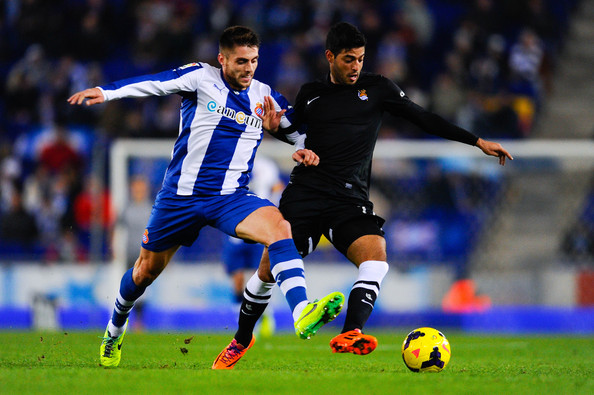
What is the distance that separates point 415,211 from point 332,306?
29.9ft

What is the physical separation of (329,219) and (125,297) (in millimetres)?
1531

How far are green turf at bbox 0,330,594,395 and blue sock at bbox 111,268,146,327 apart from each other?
324mm

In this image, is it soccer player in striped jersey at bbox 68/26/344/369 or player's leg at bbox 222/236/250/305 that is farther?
player's leg at bbox 222/236/250/305

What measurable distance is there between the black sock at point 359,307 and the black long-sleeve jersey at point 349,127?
2.30 ft

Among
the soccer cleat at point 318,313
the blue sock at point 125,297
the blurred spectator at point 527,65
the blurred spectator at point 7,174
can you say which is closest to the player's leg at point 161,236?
the blue sock at point 125,297

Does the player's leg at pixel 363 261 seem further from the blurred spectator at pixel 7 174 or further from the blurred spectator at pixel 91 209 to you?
the blurred spectator at pixel 7 174

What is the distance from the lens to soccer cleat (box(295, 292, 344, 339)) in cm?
530

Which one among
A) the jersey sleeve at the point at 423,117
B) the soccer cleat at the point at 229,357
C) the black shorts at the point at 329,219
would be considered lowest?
the soccer cleat at the point at 229,357

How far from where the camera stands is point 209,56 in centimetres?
1734

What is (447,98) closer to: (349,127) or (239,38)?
(349,127)

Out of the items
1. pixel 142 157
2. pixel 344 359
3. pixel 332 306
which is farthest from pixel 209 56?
pixel 332 306

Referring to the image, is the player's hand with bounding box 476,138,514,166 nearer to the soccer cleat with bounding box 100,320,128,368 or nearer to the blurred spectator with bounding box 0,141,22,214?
the soccer cleat with bounding box 100,320,128,368

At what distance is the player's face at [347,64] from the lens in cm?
634

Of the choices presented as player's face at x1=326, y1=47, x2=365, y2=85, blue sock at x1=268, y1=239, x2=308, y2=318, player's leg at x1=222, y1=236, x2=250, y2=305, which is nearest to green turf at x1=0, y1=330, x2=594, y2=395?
blue sock at x1=268, y1=239, x2=308, y2=318
